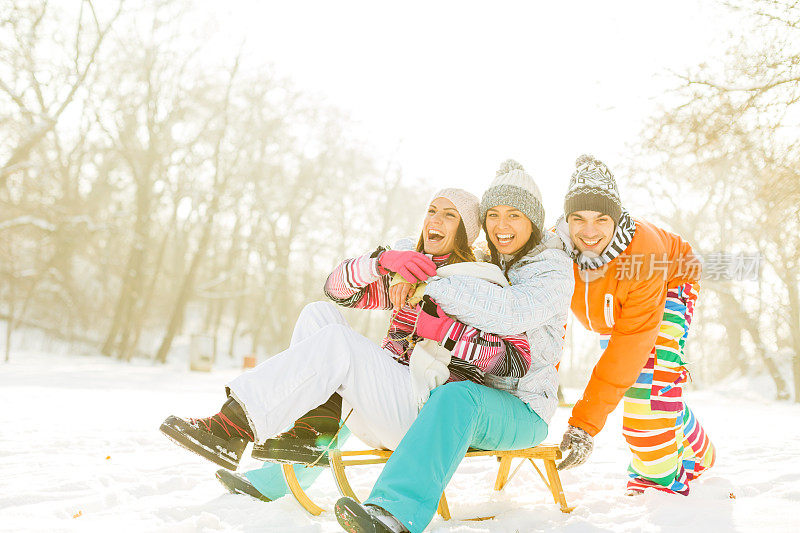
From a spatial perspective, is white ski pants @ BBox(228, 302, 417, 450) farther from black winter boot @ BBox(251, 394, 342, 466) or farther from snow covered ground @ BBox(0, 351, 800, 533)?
snow covered ground @ BBox(0, 351, 800, 533)

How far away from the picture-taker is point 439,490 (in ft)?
6.46

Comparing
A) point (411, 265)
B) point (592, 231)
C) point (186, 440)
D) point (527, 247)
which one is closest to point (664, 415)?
point (592, 231)

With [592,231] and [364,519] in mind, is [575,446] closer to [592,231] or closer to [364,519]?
[592,231]

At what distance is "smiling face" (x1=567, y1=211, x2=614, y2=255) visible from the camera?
2957 mm

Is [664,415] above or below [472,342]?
below

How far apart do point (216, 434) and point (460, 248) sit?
55.5 inches

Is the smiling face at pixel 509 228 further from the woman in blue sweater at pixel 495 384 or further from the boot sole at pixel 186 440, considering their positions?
the boot sole at pixel 186 440

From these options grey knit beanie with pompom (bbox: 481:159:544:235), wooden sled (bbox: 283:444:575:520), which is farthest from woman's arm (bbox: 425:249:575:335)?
wooden sled (bbox: 283:444:575:520)

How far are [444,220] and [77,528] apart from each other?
1944 millimetres

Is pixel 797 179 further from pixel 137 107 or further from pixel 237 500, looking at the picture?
pixel 137 107

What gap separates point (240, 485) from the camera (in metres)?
2.71

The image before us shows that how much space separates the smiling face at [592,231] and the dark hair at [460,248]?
0.55 metres

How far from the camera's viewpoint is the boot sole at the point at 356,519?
1.75 meters

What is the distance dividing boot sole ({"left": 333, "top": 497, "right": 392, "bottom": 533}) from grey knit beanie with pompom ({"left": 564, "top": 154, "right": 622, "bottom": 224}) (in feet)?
6.12
